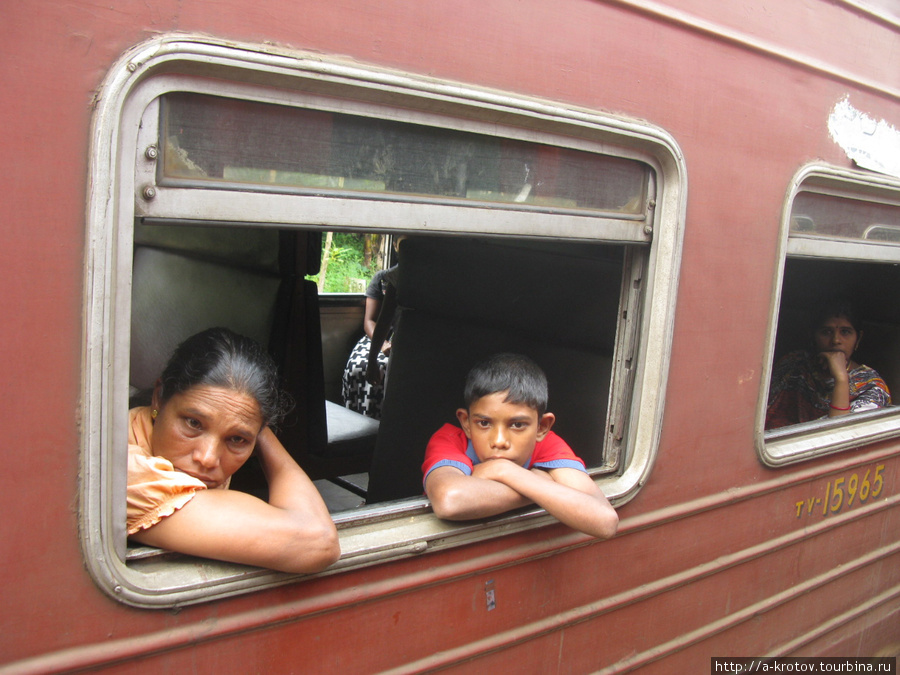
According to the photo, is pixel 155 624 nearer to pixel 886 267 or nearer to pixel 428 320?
pixel 428 320

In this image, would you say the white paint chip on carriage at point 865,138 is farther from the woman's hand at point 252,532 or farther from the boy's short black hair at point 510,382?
the woman's hand at point 252,532

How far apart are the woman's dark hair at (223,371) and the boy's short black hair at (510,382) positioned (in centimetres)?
59

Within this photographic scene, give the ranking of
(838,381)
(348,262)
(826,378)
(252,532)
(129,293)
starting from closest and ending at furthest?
(129,293), (252,532), (838,381), (826,378), (348,262)

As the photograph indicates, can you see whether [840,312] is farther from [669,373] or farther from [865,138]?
[669,373]

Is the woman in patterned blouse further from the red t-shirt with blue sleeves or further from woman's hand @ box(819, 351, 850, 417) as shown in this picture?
the red t-shirt with blue sleeves

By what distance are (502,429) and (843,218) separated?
152cm

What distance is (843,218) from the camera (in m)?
2.70

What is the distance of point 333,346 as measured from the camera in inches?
213

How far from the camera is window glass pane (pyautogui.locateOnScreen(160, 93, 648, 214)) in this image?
4.40ft

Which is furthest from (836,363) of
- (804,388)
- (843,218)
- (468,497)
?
(468,497)

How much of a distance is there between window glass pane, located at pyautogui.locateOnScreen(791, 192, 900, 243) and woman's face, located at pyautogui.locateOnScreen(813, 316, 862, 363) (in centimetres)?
94

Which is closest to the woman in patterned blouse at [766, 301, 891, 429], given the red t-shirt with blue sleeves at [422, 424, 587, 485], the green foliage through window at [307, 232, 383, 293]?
the red t-shirt with blue sleeves at [422, 424, 587, 485]

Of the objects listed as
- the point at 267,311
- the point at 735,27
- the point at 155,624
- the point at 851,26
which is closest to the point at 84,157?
the point at 155,624

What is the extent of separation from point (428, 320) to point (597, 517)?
4.50 feet
